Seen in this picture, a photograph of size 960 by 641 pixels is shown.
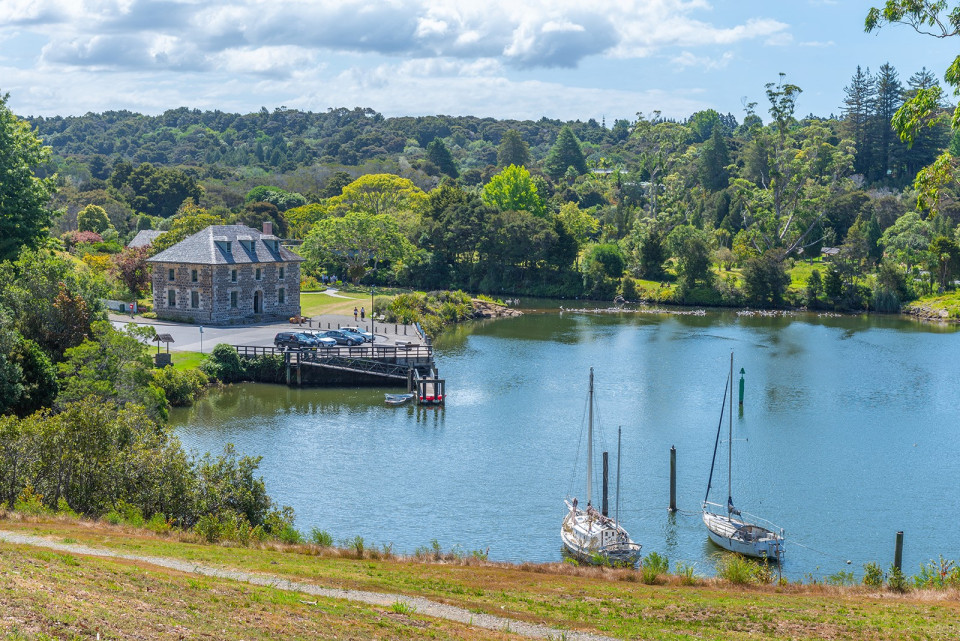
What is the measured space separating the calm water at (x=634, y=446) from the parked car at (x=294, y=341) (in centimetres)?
372

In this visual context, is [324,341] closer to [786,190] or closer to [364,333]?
[364,333]

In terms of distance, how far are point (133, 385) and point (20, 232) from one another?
15.1 m

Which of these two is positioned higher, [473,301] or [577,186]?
[577,186]

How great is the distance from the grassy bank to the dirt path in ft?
1.56

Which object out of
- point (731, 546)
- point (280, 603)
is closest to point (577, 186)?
point (731, 546)

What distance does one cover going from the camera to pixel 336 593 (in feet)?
80.2

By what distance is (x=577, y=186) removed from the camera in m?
163

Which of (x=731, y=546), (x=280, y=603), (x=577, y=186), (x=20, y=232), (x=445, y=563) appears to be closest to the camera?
(x=280, y=603)

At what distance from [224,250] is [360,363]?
60.5 ft

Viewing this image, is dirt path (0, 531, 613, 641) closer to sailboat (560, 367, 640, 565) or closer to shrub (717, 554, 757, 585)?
shrub (717, 554, 757, 585)

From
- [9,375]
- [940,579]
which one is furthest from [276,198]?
[940,579]

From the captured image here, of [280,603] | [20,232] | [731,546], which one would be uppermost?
[20,232]

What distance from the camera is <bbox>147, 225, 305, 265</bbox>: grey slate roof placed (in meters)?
74.9

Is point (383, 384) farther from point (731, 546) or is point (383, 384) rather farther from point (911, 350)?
point (911, 350)
